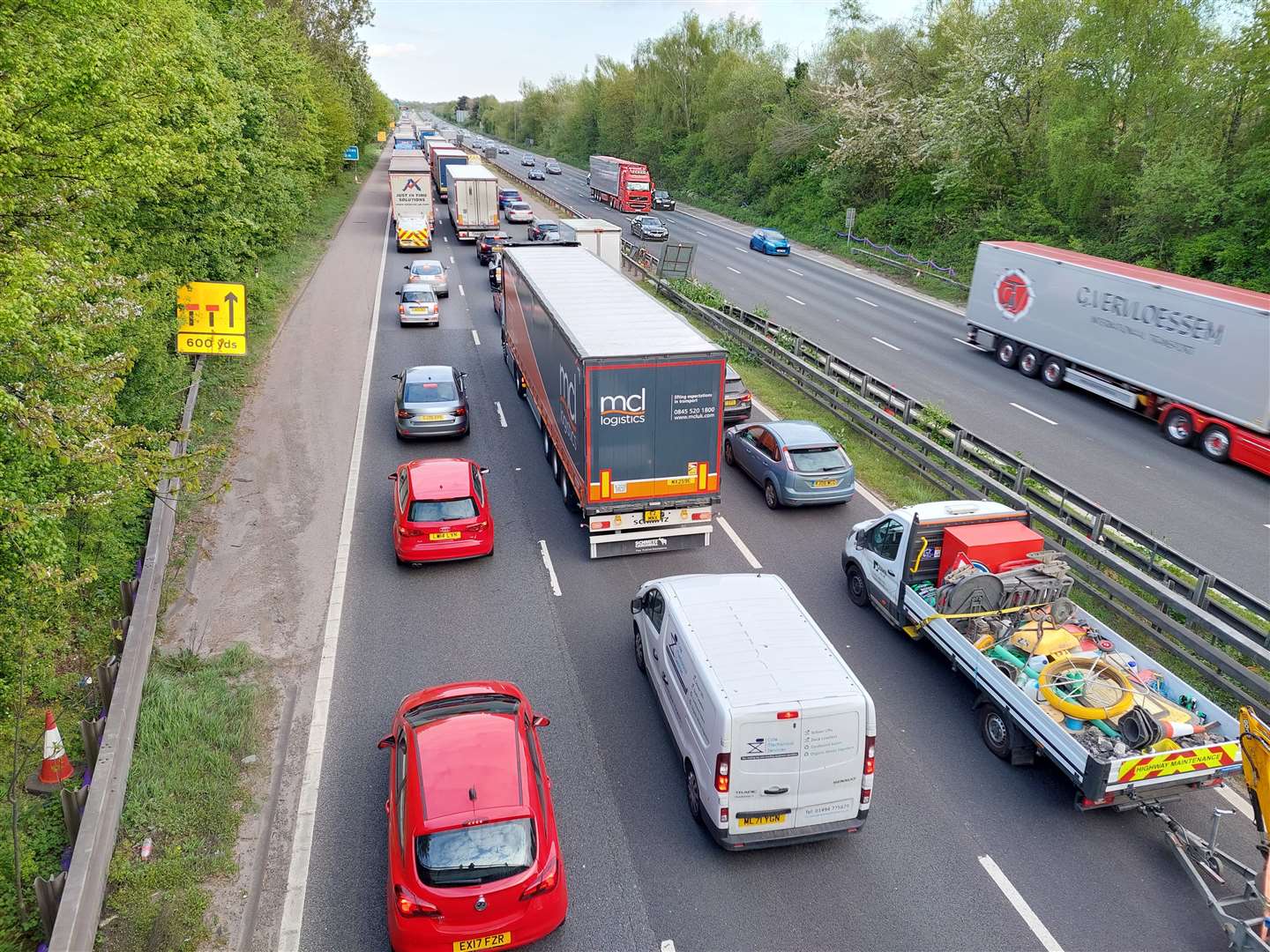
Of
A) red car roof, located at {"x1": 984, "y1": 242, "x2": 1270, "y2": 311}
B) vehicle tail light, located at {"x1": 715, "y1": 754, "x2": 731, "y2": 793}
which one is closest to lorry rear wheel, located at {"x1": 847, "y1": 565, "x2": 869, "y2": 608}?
vehicle tail light, located at {"x1": 715, "y1": 754, "x2": 731, "y2": 793}

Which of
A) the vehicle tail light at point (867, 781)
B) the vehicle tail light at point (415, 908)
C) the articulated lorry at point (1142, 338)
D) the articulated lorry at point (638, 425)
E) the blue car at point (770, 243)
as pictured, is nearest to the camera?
the vehicle tail light at point (415, 908)

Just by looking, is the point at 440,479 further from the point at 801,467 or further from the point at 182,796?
the point at 801,467

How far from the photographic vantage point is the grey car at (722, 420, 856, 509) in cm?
1630

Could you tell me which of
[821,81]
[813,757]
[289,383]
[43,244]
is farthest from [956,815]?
[821,81]

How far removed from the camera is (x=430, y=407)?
754 inches

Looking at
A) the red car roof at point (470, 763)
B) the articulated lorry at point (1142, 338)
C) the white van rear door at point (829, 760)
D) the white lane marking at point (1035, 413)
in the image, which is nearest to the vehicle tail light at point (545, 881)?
the red car roof at point (470, 763)

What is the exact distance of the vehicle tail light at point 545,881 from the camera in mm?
7238

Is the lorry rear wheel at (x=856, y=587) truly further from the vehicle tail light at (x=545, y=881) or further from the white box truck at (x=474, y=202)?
the white box truck at (x=474, y=202)

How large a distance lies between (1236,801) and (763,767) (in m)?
5.60

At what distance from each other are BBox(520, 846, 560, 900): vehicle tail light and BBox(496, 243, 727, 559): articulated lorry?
7.33 metres

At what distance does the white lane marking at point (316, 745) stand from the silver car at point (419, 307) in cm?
1083

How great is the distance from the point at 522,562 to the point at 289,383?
39.3ft

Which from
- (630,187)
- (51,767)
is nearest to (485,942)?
(51,767)

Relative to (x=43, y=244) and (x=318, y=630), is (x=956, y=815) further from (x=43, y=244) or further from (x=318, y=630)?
(x=43, y=244)
